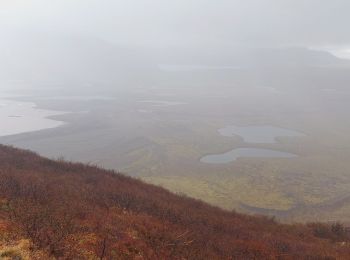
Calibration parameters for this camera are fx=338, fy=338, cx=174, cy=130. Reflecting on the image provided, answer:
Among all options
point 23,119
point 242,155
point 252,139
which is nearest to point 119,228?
point 242,155

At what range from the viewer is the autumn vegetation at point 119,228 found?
1111cm

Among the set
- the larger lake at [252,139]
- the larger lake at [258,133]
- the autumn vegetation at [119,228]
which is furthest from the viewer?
the larger lake at [258,133]

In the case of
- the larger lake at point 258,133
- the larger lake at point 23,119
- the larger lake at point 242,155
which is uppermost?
the larger lake at point 23,119

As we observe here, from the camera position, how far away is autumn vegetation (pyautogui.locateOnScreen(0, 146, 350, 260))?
11113mm

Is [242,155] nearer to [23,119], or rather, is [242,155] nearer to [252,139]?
[252,139]

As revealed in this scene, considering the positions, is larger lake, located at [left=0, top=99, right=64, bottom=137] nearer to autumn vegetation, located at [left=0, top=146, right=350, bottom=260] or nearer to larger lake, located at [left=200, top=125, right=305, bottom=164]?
larger lake, located at [left=200, top=125, right=305, bottom=164]

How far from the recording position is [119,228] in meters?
14.2

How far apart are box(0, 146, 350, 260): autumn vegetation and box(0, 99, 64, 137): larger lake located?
2968 inches

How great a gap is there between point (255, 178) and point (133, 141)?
37073 millimetres

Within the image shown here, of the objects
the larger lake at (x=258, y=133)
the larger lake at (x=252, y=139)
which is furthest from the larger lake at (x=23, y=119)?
the larger lake at (x=258, y=133)

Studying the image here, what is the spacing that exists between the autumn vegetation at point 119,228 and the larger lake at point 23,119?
247 feet

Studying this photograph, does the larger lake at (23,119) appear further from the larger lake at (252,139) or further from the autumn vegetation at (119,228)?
the autumn vegetation at (119,228)

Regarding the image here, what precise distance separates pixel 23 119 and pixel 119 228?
10944 centimetres

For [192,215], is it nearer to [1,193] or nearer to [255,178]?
[1,193]
